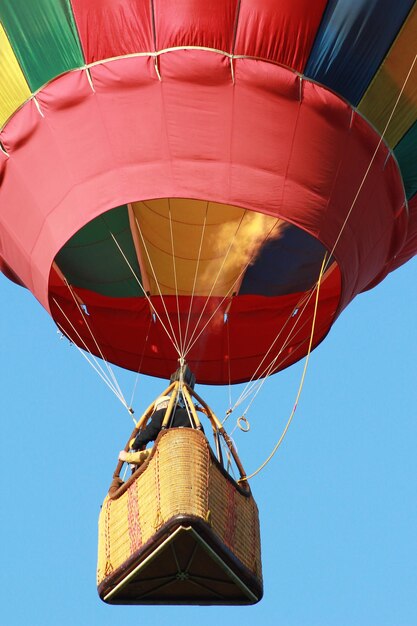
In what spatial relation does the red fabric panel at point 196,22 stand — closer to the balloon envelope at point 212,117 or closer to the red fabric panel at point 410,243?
the balloon envelope at point 212,117

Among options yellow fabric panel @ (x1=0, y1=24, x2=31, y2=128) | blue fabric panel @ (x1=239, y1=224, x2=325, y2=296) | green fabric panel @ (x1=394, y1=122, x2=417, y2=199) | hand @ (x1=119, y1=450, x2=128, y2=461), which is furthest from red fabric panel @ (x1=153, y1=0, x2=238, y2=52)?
hand @ (x1=119, y1=450, x2=128, y2=461)

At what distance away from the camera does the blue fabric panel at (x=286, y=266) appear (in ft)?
37.6

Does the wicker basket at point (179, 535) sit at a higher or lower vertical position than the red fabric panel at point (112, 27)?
lower

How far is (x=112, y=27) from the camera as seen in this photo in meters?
9.67

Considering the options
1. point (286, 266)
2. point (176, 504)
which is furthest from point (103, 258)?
point (176, 504)

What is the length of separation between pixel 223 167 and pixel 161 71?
66 centimetres

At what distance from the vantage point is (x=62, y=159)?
1001 cm

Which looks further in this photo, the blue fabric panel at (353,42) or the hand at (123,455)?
the blue fabric panel at (353,42)

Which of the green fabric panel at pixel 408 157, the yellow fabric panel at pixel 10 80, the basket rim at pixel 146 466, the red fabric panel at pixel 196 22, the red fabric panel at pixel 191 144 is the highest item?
the yellow fabric panel at pixel 10 80

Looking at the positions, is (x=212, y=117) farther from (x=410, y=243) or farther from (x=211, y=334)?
(x=211, y=334)

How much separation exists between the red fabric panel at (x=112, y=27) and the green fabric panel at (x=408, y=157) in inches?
68.6

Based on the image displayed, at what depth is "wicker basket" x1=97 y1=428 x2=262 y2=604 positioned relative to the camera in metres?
8.79

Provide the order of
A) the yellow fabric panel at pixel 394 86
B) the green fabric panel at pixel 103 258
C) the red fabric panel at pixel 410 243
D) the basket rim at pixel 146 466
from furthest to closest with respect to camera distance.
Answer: the green fabric panel at pixel 103 258
the red fabric panel at pixel 410 243
the yellow fabric panel at pixel 394 86
the basket rim at pixel 146 466

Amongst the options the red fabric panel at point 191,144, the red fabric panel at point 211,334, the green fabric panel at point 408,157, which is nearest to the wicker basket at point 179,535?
the red fabric panel at point 191,144
